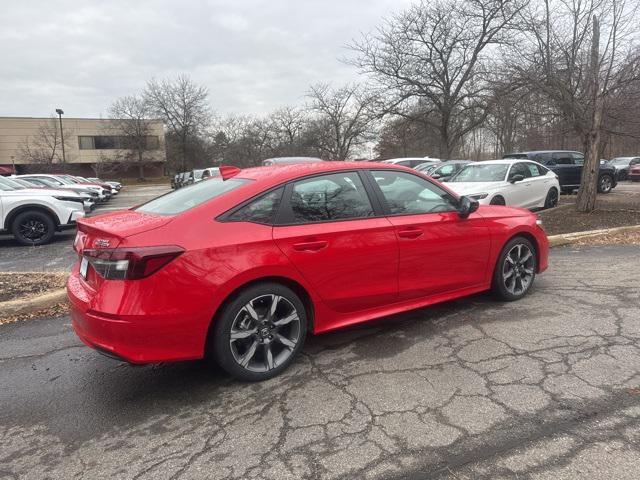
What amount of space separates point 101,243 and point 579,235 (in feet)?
26.7

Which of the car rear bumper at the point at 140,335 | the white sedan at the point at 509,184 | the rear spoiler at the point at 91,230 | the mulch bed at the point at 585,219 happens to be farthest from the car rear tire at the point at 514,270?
the white sedan at the point at 509,184

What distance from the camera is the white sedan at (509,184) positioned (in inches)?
435

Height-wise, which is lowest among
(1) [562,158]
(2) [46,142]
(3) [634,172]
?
(3) [634,172]

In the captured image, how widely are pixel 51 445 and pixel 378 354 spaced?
2.30m

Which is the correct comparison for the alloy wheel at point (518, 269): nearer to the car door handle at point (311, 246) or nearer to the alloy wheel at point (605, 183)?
the car door handle at point (311, 246)

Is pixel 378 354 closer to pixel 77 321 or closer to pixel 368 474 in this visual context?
pixel 368 474

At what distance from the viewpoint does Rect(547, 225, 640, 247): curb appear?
26.8 ft

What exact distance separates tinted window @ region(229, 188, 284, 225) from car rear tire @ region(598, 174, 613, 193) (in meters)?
17.1

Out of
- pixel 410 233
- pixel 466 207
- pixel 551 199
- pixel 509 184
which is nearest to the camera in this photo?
pixel 410 233

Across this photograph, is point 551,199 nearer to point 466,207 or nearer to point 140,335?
point 466,207

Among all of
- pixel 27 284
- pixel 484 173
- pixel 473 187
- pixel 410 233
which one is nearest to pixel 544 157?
pixel 484 173

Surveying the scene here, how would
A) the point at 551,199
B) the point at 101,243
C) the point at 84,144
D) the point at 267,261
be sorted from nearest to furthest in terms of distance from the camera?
the point at 101,243, the point at 267,261, the point at 551,199, the point at 84,144

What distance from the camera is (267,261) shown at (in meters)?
3.26

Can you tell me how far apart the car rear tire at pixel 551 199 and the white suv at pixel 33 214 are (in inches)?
461
